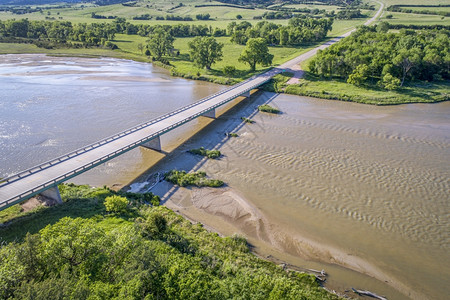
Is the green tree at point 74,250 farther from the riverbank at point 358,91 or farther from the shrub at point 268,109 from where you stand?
the riverbank at point 358,91

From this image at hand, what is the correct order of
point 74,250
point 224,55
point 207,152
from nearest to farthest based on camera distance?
point 74,250 < point 207,152 < point 224,55

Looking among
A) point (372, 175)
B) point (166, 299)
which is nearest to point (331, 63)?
point (372, 175)

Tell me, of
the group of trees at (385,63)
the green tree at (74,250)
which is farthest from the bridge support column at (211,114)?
the green tree at (74,250)

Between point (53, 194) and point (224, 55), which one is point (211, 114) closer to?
point (53, 194)

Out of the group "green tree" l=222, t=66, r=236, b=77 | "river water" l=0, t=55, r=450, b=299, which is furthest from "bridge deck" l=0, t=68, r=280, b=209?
"green tree" l=222, t=66, r=236, b=77

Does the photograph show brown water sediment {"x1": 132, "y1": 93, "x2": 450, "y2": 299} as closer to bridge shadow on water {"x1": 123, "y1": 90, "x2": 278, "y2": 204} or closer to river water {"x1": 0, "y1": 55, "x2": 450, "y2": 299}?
river water {"x1": 0, "y1": 55, "x2": 450, "y2": 299}

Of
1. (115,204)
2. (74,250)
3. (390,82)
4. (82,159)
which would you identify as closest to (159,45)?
(390,82)

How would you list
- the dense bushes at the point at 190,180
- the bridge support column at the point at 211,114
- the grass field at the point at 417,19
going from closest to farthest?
the dense bushes at the point at 190,180
the bridge support column at the point at 211,114
the grass field at the point at 417,19
